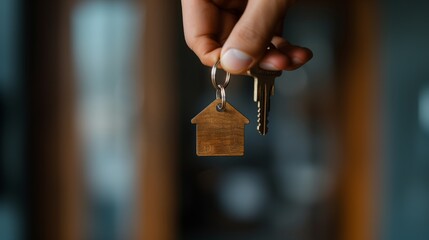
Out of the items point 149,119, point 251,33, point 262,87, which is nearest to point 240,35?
point 251,33

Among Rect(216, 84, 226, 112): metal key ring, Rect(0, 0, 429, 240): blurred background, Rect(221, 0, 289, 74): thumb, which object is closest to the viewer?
Rect(221, 0, 289, 74): thumb

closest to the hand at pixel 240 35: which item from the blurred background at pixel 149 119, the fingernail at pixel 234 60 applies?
the fingernail at pixel 234 60

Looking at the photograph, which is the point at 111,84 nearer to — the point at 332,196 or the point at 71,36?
Result: the point at 71,36

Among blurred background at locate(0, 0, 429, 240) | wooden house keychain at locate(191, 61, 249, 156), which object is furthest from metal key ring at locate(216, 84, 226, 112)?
blurred background at locate(0, 0, 429, 240)

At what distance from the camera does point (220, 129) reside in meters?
0.66

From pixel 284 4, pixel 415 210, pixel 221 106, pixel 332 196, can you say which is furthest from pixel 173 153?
pixel 284 4

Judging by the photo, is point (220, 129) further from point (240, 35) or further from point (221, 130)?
point (240, 35)

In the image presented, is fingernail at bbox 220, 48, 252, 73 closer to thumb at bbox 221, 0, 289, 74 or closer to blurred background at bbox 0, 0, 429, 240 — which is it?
thumb at bbox 221, 0, 289, 74

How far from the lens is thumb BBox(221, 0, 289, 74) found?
51 centimetres

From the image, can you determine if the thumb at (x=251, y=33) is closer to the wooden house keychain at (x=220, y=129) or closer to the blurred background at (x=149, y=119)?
the wooden house keychain at (x=220, y=129)

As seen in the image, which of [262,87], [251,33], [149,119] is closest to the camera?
[251,33]

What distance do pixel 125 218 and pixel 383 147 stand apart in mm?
1110

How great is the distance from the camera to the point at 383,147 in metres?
2.48

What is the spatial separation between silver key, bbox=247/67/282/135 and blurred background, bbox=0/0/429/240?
1715 mm
